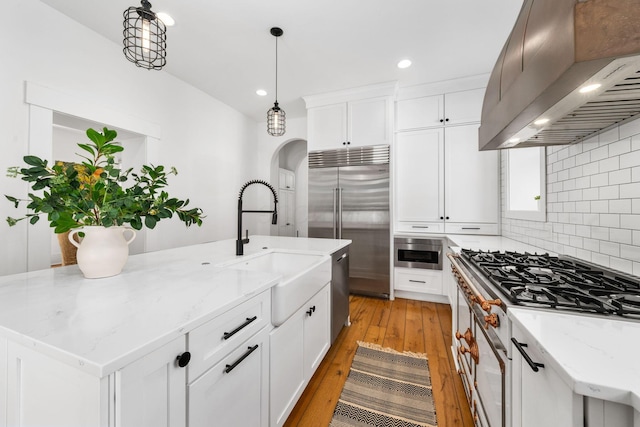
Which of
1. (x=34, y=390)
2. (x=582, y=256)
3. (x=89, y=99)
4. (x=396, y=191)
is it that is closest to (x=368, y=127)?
(x=396, y=191)

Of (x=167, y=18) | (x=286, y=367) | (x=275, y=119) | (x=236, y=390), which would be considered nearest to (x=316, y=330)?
(x=286, y=367)

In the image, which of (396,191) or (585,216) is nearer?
(585,216)

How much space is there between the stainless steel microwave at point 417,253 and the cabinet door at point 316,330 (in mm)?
1729

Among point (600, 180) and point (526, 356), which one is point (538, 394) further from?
point (600, 180)

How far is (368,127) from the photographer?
133 inches

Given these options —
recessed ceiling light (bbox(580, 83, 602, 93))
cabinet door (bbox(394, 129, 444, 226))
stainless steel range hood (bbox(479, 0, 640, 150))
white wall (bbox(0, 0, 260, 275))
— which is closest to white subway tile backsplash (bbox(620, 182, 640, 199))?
stainless steel range hood (bbox(479, 0, 640, 150))

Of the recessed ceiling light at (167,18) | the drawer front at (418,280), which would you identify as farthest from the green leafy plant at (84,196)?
the drawer front at (418,280)

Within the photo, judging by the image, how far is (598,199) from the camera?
1.40m

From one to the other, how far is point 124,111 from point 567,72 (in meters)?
3.26

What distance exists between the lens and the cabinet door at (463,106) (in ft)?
10.1

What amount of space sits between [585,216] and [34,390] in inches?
97.7

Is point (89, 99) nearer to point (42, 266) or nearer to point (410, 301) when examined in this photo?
point (42, 266)

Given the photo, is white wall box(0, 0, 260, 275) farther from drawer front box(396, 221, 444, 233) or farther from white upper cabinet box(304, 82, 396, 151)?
drawer front box(396, 221, 444, 233)

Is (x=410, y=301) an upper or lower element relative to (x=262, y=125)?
lower
